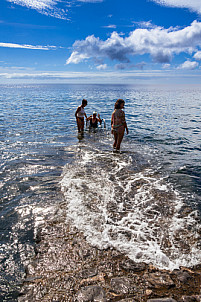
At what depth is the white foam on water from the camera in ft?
14.2

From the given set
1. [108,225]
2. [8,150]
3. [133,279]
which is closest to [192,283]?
[133,279]

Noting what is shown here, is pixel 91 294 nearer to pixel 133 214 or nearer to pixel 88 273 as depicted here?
pixel 88 273

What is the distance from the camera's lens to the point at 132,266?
12.7ft

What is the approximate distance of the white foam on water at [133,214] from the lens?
4.32 m

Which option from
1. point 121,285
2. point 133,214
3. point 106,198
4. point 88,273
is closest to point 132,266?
point 121,285

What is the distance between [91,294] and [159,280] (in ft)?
4.44

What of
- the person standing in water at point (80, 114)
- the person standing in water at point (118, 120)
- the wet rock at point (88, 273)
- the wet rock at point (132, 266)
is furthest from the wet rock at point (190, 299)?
the person standing in water at point (80, 114)

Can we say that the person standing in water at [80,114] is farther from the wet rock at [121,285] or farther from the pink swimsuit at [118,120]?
the wet rock at [121,285]

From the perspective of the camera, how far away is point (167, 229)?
4.99 metres

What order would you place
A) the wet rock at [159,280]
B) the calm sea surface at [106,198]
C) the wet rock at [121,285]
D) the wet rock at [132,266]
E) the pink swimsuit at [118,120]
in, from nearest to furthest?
1. the wet rock at [121,285]
2. the wet rock at [159,280]
3. the wet rock at [132,266]
4. the calm sea surface at [106,198]
5. the pink swimsuit at [118,120]

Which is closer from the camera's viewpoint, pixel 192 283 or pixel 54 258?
pixel 192 283

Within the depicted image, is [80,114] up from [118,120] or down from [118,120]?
up

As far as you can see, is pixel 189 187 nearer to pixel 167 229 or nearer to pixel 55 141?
pixel 167 229

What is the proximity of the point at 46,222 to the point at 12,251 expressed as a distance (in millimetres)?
1126
